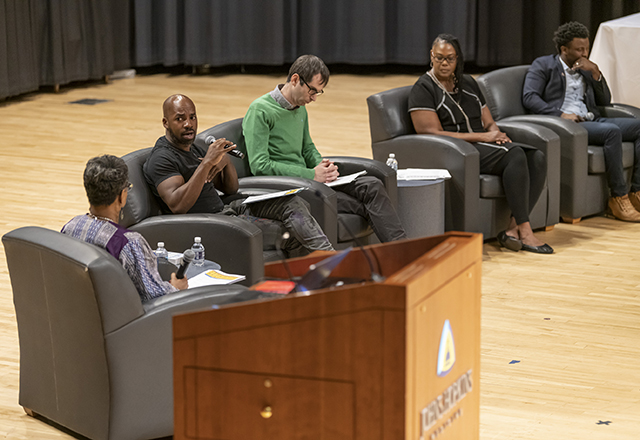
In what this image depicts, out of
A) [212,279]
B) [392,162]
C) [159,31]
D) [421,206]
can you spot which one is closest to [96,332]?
[212,279]

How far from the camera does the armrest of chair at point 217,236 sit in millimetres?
3281

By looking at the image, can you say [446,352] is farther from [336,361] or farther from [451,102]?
[451,102]

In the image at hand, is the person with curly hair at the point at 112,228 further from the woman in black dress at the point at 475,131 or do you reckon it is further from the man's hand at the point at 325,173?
the woman in black dress at the point at 475,131

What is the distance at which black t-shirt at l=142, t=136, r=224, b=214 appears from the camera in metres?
3.37

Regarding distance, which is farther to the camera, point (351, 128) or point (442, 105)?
point (351, 128)

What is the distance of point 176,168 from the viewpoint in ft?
11.2

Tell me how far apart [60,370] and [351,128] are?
530cm

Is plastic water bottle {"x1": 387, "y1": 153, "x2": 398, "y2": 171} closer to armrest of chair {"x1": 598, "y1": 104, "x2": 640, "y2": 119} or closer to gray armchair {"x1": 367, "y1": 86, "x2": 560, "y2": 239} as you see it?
gray armchair {"x1": 367, "y1": 86, "x2": 560, "y2": 239}

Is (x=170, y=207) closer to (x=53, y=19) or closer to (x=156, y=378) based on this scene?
(x=156, y=378)

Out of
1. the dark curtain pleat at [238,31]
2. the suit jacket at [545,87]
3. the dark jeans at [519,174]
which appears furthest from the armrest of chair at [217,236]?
the dark curtain pleat at [238,31]

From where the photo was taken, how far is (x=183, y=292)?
A: 2568mm

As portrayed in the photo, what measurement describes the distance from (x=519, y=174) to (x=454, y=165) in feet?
1.16

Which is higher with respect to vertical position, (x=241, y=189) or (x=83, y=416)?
(x=241, y=189)

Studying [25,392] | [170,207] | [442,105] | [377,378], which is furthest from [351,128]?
[377,378]
